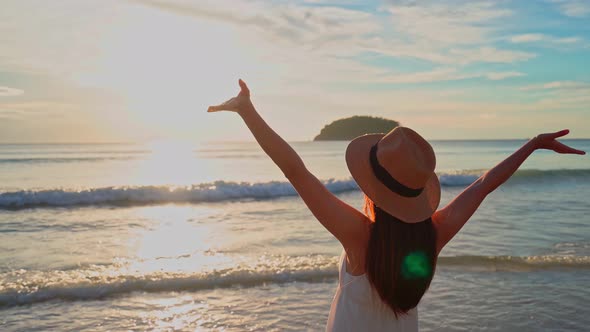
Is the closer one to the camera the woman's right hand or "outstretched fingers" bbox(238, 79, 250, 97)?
"outstretched fingers" bbox(238, 79, 250, 97)

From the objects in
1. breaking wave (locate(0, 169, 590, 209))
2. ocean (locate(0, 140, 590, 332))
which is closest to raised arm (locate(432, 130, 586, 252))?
ocean (locate(0, 140, 590, 332))

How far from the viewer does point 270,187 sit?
822 inches

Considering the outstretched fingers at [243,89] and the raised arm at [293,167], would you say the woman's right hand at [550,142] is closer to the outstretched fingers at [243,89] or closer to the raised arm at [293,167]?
the raised arm at [293,167]

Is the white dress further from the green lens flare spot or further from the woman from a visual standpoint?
the green lens flare spot

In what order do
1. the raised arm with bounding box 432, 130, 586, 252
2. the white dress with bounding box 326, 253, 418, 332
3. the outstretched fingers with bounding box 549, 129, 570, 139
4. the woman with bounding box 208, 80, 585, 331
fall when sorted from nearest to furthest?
the woman with bounding box 208, 80, 585, 331 < the white dress with bounding box 326, 253, 418, 332 < the raised arm with bounding box 432, 130, 586, 252 < the outstretched fingers with bounding box 549, 129, 570, 139

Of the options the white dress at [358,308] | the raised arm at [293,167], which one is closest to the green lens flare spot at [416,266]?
A: the white dress at [358,308]

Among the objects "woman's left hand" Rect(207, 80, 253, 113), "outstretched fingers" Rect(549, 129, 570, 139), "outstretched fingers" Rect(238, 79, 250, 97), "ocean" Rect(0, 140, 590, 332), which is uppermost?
"outstretched fingers" Rect(238, 79, 250, 97)

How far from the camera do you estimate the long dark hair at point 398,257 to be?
2010 millimetres

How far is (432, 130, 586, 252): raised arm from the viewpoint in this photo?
2.28 meters

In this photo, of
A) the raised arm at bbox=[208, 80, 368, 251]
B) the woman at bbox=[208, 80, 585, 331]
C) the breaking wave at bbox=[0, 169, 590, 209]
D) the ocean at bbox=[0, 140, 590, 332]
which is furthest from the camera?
the breaking wave at bbox=[0, 169, 590, 209]

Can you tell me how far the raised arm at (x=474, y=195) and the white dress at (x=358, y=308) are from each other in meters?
0.39

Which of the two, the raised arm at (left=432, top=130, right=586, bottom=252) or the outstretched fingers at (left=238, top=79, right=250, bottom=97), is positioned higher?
the outstretched fingers at (left=238, top=79, right=250, bottom=97)

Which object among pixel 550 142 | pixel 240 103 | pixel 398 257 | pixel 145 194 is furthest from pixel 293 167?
pixel 145 194

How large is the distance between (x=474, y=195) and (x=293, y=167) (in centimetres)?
105
